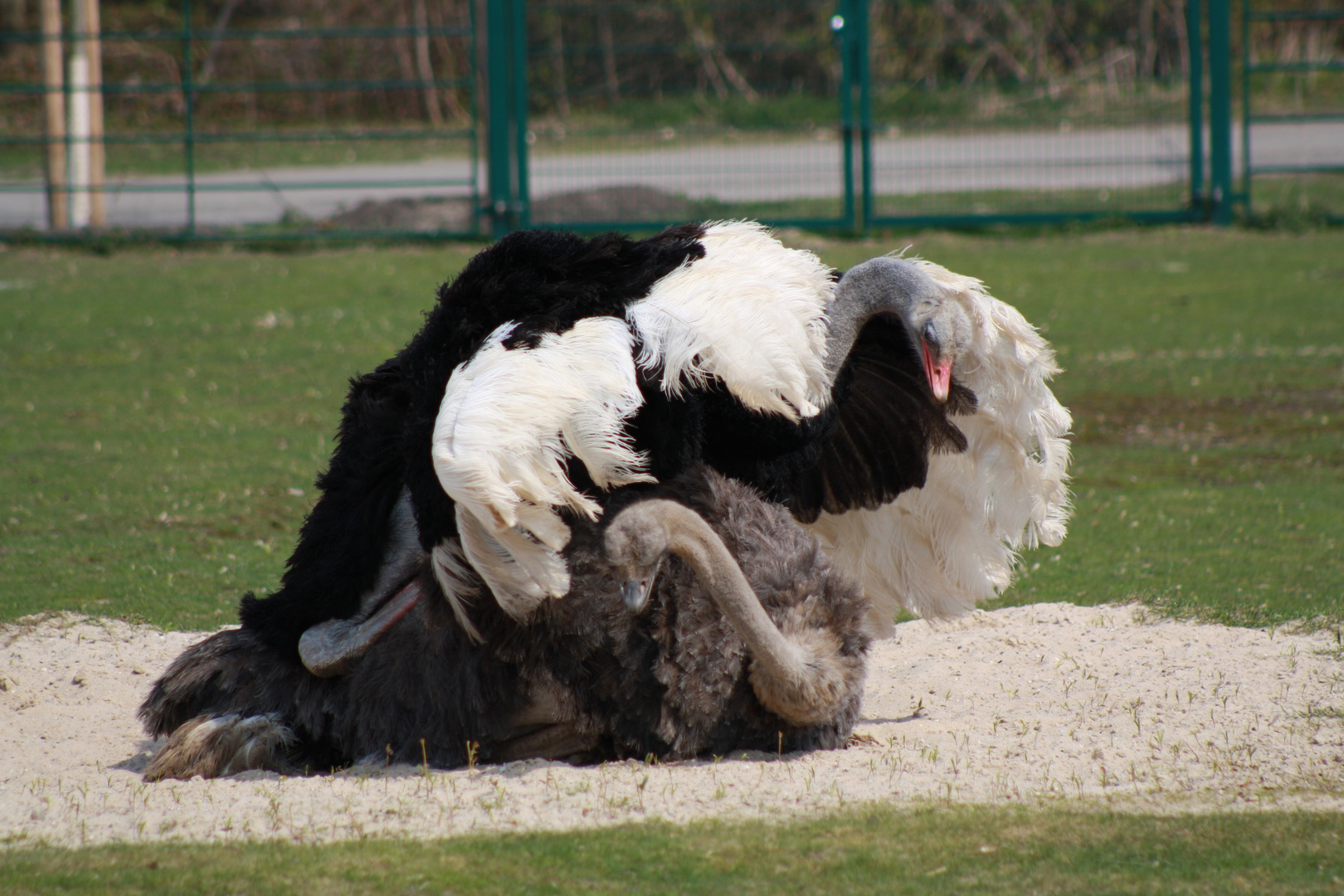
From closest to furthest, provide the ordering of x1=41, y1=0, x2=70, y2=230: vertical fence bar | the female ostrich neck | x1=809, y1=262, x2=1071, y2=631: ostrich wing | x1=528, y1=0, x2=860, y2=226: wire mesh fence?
1. the female ostrich neck
2. x1=809, y1=262, x2=1071, y2=631: ostrich wing
3. x1=528, y1=0, x2=860, y2=226: wire mesh fence
4. x1=41, y1=0, x2=70, y2=230: vertical fence bar

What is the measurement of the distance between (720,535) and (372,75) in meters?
18.5

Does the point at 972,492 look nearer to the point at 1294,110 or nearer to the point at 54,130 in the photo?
the point at 1294,110

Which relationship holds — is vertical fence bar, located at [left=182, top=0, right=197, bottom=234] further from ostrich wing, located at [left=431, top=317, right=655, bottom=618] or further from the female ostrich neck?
the female ostrich neck

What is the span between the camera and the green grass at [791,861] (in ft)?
11.2

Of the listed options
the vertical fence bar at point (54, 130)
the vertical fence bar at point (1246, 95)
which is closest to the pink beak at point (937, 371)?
the vertical fence bar at point (1246, 95)

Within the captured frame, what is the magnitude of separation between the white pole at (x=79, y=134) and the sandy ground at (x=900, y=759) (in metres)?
12.2

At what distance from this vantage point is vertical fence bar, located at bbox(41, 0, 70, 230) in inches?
638

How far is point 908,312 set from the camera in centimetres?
470

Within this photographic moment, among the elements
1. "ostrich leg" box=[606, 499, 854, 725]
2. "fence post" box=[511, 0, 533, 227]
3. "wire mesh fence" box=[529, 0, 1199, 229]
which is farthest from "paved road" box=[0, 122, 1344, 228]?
"ostrich leg" box=[606, 499, 854, 725]

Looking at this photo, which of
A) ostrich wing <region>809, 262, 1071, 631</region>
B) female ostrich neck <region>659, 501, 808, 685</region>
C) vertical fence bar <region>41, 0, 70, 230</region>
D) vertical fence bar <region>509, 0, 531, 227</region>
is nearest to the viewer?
female ostrich neck <region>659, 501, 808, 685</region>

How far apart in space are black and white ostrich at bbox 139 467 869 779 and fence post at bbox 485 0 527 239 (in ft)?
37.0

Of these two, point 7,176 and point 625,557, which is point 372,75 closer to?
point 7,176

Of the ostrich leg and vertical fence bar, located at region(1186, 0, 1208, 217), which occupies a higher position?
vertical fence bar, located at region(1186, 0, 1208, 217)

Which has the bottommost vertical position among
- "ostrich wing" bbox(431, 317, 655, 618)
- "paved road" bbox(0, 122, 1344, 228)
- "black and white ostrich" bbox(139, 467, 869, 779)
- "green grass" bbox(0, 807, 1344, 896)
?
"green grass" bbox(0, 807, 1344, 896)
